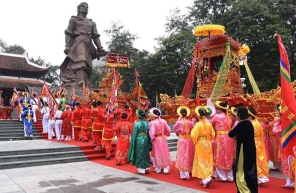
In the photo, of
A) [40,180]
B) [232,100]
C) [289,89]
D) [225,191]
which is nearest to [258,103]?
[232,100]

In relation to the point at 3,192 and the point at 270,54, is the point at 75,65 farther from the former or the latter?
the point at 270,54

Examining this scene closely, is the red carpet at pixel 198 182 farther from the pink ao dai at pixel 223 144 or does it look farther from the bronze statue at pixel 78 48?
the bronze statue at pixel 78 48

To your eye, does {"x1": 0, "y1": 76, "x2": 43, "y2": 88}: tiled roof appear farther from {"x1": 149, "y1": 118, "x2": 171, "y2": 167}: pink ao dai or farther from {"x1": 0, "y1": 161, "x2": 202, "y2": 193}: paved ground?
{"x1": 149, "y1": 118, "x2": 171, "y2": 167}: pink ao dai

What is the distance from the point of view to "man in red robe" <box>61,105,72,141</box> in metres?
10.6

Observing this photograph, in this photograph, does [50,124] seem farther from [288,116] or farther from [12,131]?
[288,116]

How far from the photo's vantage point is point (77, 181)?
5438mm

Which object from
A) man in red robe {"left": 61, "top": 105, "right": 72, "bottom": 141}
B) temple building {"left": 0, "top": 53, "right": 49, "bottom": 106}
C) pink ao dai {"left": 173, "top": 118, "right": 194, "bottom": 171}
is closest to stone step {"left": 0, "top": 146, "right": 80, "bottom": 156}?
man in red robe {"left": 61, "top": 105, "right": 72, "bottom": 141}

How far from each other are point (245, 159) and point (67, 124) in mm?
8348

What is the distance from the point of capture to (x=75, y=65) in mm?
16016

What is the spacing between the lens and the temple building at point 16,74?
24.2 m

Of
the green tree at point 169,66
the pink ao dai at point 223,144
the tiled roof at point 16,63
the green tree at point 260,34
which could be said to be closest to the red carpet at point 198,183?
the pink ao dai at point 223,144

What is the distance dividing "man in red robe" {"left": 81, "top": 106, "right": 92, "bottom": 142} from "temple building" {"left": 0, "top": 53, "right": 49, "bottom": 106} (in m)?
15.7

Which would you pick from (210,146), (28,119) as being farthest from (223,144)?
(28,119)

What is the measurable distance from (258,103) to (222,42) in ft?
19.7
